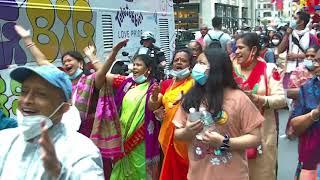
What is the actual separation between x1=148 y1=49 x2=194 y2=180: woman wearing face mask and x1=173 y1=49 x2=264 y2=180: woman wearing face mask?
33.2 inches

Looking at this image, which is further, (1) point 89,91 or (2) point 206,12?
(2) point 206,12

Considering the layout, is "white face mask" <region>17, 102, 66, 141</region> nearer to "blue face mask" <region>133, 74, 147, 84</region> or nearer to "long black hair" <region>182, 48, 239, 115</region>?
"long black hair" <region>182, 48, 239, 115</region>

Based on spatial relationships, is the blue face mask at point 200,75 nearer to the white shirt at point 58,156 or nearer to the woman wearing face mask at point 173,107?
the woman wearing face mask at point 173,107

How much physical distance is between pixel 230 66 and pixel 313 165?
3.74ft

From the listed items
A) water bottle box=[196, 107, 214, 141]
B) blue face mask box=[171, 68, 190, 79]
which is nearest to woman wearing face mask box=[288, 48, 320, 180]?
water bottle box=[196, 107, 214, 141]

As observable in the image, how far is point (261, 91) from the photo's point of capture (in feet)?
16.1

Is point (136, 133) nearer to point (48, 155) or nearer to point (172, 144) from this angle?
point (172, 144)

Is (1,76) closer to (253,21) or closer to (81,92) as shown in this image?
(81,92)

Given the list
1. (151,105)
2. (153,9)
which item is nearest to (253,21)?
(153,9)

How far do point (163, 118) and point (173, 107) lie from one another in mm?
195

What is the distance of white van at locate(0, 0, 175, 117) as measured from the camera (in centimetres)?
553

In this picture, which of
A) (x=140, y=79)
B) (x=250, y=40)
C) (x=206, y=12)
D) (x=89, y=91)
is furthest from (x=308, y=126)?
(x=206, y=12)

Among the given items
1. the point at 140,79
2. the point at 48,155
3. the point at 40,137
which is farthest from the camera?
the point at 140,79

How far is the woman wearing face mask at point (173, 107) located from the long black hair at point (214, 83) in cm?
81
